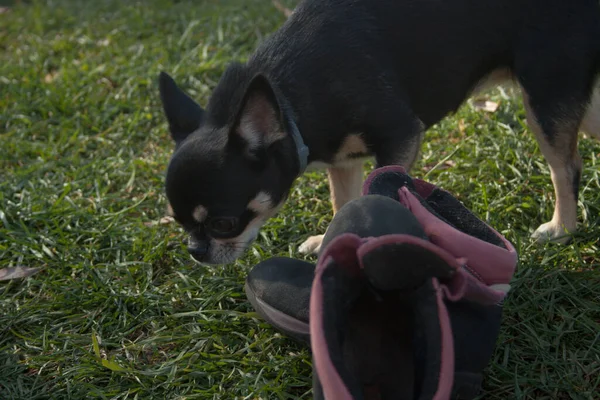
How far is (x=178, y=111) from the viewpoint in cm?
302

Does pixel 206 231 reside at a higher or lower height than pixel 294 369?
higher

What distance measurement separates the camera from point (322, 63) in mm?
Answer: 2873

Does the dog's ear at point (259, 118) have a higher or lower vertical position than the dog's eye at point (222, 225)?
higher

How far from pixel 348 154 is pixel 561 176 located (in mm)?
981

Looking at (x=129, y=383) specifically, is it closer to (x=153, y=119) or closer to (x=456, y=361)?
(x=456, y=361)

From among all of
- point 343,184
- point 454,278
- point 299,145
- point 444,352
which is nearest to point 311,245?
point 343,184

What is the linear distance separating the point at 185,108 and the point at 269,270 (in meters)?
0.88

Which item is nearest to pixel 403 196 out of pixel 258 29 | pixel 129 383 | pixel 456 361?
pixel 456 361

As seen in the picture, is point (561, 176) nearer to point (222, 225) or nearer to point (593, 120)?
point (593, 120)

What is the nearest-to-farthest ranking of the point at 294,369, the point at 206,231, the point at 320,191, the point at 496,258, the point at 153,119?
the point at 496,258, the point at 294,369, the point at 206,231, the point at 320,191, the point at 153,119

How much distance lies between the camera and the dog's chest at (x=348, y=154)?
9.71 ft

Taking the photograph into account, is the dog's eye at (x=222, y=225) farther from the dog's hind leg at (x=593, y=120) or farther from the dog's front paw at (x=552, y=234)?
the dog's hind leg at (x=593, y=120)

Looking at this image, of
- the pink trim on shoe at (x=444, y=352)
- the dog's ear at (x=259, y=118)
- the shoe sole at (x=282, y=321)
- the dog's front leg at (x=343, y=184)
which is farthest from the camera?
the dog's front leg at (x=343, y=184)

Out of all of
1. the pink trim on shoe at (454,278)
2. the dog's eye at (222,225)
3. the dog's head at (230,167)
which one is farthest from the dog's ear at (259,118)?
the pink trim on shoe at (454,278)
